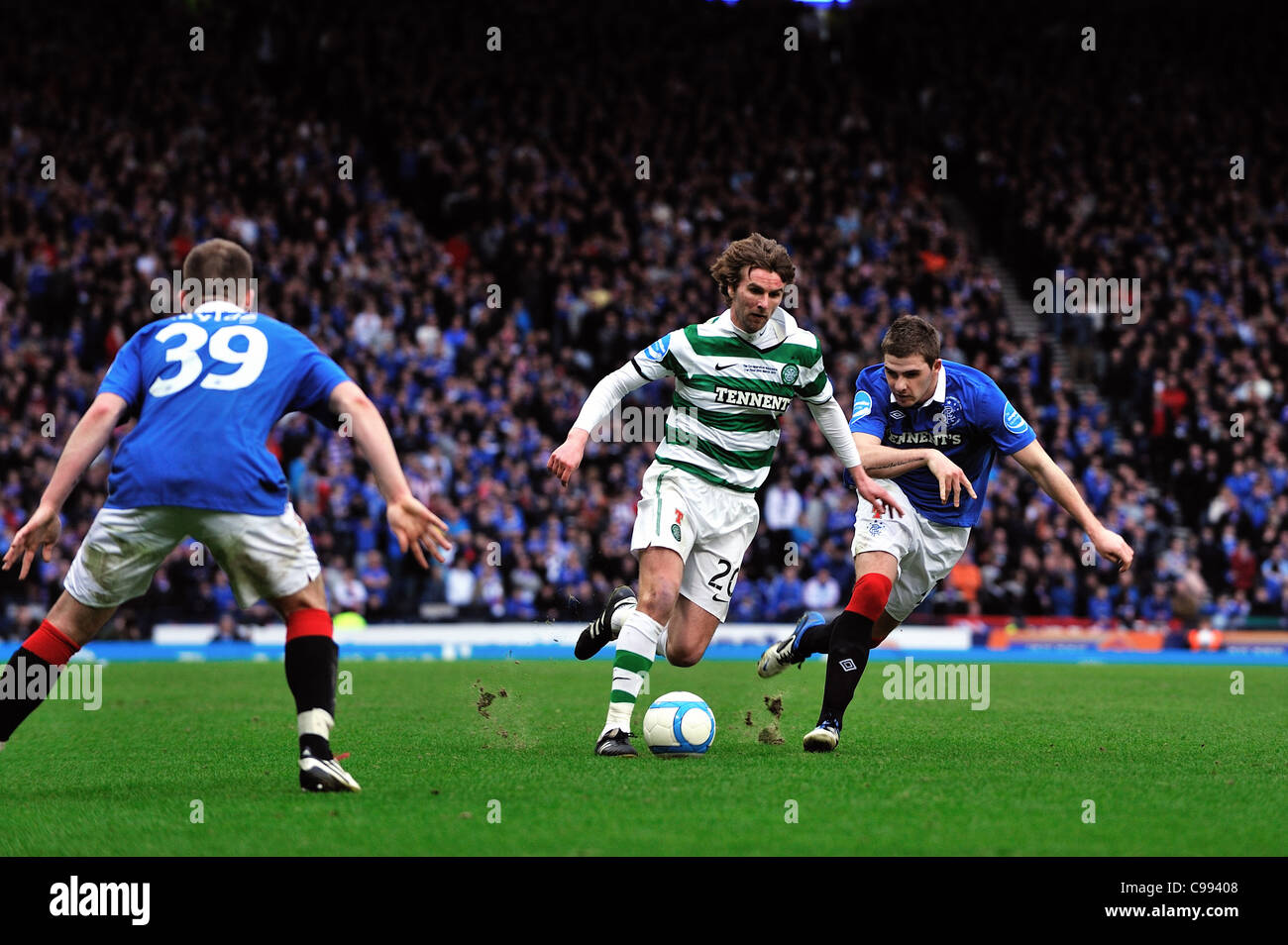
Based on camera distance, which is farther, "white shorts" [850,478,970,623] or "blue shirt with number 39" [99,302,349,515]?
"white shorts" [850,478,970,623]

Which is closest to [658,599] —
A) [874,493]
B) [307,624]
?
[874,493]

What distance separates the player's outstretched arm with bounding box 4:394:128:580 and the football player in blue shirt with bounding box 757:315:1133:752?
380 cm

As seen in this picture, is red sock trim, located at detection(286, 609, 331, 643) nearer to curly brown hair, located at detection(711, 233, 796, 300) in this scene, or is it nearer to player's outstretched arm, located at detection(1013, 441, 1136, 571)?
curly brown hair, located at detection(711, 233, 796, 300)

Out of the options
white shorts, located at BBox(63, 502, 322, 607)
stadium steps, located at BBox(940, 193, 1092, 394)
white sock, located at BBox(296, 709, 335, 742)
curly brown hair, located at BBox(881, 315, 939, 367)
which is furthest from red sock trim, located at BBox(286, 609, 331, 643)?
stadium steps, located at BBox(940, 193, 1092, 394)

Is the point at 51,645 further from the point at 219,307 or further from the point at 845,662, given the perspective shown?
the point at 845,662

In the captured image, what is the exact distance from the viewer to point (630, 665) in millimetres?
7512

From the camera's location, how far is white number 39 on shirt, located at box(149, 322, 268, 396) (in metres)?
5.91

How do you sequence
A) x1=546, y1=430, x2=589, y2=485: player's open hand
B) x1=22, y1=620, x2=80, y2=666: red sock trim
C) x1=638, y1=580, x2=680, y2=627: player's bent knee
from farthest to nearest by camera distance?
x1=638, y1=580, x2=680, y2=627: player's bent knee → x1=546, y1=430, x2=589, y2=485: player's open hand → x1=22, y1=620, x2=80, y2=666: red sock trim

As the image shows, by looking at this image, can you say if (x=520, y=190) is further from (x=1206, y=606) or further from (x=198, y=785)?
(x=198, y=785)

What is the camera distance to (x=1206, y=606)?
20703mm

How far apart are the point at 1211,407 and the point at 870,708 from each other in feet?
47.9

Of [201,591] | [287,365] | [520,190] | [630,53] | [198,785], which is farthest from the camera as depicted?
[630,53]

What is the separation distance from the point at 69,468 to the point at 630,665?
298cm

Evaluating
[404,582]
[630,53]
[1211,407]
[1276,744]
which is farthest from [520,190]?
[1276,744]
